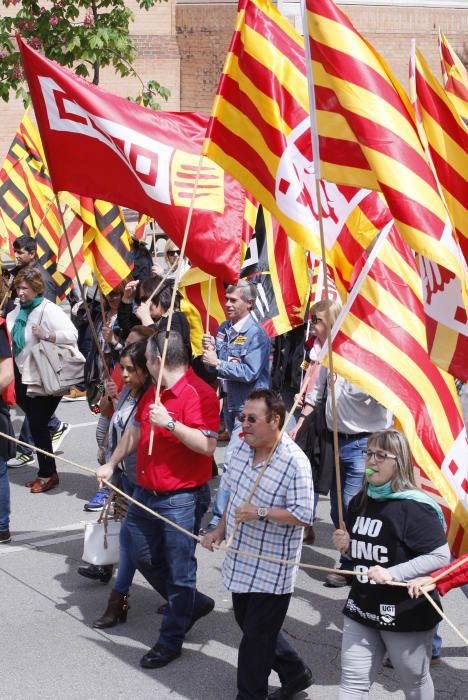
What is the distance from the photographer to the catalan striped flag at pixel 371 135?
4.66 meters

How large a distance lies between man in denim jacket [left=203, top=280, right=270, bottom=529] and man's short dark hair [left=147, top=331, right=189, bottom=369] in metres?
2.09

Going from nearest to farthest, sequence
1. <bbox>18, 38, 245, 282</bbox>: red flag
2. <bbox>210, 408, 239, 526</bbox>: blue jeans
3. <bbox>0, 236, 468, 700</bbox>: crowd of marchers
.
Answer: <bbox>0, 236, 468, 700</bbox>: crowd of marchers < <bbox>18, 38, 245, 282</bbox>: red flag < <bbox>210, 408, 239, 526</bbox>: blue jeans

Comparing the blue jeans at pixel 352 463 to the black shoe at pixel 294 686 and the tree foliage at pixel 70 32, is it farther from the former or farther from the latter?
the tree foliage at pixel 70 32

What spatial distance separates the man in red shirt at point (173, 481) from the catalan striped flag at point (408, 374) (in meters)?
0.94

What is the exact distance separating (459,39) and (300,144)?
2301 cm

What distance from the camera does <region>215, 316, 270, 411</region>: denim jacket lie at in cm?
833

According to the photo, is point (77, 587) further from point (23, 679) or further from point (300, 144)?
point (300, 144)

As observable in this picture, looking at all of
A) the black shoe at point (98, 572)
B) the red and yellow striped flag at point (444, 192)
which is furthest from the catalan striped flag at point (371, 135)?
the black shoe at point (98, 572)

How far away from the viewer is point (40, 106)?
7.01 metres

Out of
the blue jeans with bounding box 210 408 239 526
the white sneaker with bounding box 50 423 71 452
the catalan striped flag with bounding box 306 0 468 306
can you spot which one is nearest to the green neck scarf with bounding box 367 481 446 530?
the catalan striped flag with bounding box 306 0 468 306

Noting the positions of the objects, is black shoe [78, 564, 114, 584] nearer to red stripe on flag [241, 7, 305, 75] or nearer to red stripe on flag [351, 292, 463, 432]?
red stripe on flag [351, 292, 463, 432]

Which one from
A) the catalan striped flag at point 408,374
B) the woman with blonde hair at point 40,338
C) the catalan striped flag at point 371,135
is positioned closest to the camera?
the catalan striped flag at point 371,135

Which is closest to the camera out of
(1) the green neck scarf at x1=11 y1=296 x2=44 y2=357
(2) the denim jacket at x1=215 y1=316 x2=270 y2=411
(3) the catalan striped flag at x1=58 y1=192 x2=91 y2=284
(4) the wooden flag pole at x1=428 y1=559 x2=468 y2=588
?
(4) the wooden flag pole at x1=428 y1=559 x2=468 y2=588

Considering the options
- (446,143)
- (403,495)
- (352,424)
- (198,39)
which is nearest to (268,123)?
(446,143)
